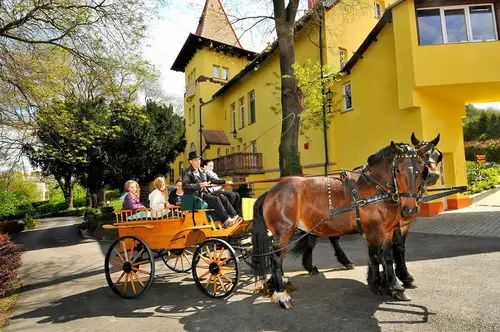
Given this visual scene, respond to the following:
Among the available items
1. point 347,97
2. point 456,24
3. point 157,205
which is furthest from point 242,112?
point 157,205

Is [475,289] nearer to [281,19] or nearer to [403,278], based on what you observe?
[403,278]

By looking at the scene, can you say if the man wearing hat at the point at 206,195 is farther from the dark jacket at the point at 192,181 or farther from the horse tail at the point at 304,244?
the horse tail at the point at 304,244

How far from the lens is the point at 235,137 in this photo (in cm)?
2514

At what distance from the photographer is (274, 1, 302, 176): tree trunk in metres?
10.2

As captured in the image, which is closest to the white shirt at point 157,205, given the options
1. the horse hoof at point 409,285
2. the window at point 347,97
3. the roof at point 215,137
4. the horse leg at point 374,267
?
the horse leg at point 374,267

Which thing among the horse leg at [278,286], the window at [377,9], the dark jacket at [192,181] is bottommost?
the horse leg at [278,286]

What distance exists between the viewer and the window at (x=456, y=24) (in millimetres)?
10814

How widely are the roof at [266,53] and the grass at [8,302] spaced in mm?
→ 10929

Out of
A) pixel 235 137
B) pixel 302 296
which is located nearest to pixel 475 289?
pixel 302 296

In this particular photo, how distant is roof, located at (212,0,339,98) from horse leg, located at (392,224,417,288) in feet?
31.6

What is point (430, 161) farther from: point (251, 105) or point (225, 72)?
point (225, 72)

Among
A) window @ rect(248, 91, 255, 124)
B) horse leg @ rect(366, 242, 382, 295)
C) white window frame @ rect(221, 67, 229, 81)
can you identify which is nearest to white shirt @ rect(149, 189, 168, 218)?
horse leg @ rect(366, 242, 382, 295)

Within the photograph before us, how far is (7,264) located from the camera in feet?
17.1

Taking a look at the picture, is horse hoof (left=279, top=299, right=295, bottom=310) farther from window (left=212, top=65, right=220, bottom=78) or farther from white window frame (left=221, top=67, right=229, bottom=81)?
white window frame (left=221, top=67, right=229, bottom=81)
